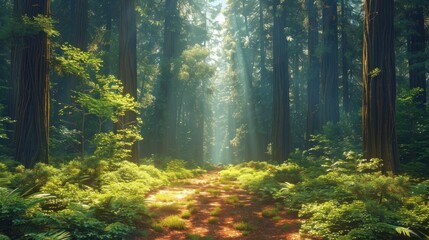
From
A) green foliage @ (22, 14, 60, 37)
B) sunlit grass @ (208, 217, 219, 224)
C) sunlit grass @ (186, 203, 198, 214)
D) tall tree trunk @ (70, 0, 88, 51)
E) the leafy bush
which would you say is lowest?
sunlit grass @ (208, 217, 219, 224)

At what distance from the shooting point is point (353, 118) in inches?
609

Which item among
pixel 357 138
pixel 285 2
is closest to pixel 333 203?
pixel 357 138

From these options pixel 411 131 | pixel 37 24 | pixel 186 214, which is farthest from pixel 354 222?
pixel 37 24

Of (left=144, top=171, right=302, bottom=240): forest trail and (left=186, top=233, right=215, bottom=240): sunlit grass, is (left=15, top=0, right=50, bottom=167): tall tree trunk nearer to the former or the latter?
(left=144, top=171, right=302, bottom=240): forest trail

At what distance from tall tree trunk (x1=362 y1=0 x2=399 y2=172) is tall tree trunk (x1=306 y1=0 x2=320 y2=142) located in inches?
374

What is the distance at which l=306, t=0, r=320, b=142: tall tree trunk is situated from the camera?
18.7 metres

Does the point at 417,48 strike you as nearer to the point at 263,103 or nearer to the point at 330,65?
the point at 330,65

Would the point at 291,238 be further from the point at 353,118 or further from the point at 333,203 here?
the point at 353,118

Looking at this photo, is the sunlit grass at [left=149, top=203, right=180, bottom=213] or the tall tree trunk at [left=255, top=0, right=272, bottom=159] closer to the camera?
the sunlit grass at [left=149, top=203, right=180, bottom=213]

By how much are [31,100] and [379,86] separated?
9.30 metres

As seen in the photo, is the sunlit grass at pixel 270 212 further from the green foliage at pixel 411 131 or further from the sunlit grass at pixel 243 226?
the green foliage at pixel 411 131

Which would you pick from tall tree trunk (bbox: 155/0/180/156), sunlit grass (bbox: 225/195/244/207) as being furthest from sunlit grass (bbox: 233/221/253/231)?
tall tree trunk (bbox: 155/0/180/156)

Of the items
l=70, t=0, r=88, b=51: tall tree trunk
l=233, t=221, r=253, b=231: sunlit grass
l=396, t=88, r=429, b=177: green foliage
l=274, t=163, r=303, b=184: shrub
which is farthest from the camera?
l=70, t=0, r=88, b=51: tall tree trunk

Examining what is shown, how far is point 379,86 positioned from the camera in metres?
8.17
